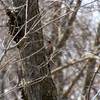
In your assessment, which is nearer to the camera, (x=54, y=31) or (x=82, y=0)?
(x=82, y=0)

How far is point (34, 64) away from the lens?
5301 mm

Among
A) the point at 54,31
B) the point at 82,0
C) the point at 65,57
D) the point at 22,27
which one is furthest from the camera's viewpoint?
the point at 65,57

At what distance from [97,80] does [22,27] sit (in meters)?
4.90

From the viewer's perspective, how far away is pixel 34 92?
5332 mm

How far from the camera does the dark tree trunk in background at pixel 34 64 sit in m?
5.20

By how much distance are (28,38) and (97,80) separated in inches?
185

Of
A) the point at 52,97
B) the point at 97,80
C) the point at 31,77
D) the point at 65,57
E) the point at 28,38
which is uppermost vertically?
the point at 28,38

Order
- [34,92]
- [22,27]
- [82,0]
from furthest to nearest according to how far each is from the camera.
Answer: [82,0] < [34,92] < [22,27]

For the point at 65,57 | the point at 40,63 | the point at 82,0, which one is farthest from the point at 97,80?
the point at 40,63

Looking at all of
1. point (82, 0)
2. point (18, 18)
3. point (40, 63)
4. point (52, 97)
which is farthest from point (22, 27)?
point (82, 0)

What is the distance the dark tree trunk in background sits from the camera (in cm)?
520

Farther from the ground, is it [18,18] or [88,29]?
[18,18]

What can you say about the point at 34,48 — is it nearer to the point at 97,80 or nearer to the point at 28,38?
the point at 28,38

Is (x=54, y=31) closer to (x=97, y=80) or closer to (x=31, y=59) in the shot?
(x=97, y=80)
